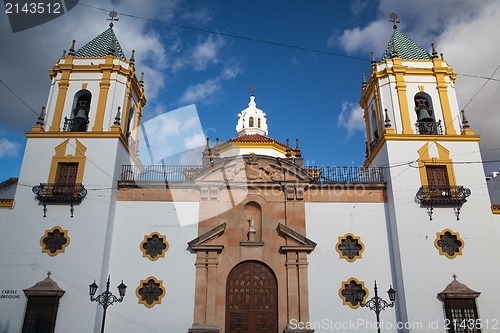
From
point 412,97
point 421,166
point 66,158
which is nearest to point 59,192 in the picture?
point 66,158

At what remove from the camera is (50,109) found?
17.5m

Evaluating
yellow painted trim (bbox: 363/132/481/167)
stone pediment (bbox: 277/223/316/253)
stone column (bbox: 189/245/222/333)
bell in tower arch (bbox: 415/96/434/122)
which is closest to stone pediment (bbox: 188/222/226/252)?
stone column (bbox: 189/245/222/333)

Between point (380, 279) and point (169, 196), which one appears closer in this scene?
point (380, 279)

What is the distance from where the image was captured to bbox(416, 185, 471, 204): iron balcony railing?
15656 millimetres

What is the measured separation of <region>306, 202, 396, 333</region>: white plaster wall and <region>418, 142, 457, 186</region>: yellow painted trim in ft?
6.81

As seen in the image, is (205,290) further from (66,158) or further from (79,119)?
(79,119)

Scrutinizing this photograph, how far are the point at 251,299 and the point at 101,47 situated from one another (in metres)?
13.3

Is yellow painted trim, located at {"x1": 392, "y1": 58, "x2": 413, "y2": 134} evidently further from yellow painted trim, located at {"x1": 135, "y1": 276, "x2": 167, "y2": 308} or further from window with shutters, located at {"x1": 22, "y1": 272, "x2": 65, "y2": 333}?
window with shutters, located at {"x1": 22, "y1": 272, "x2": 65, "y2": 333}

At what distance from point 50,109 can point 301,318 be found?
13.4 m

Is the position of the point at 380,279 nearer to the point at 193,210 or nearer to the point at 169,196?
the point at 193,210

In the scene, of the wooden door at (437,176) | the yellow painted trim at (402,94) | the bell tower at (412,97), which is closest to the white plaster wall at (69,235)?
Answer: the bell tower at (412,97)

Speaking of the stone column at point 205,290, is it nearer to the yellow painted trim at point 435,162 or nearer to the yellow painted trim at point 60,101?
the yellow painted trim at point 60,101

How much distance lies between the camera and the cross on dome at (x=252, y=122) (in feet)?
96.2

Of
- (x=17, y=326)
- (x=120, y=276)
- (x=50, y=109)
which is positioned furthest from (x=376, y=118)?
(x=17, y=326)
